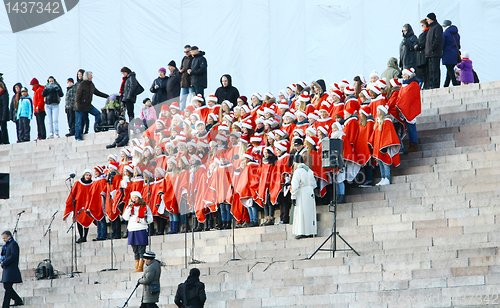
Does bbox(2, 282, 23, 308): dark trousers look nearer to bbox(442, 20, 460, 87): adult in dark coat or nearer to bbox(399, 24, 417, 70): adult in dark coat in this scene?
bbox(399, 24, 417, 70): adult in dark coat

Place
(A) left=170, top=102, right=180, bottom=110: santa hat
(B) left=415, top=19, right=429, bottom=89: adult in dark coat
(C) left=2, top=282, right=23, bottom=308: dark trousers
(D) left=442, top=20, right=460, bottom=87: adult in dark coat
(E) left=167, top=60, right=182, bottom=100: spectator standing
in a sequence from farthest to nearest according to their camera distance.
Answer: (E) left=167, top=60, right=182, bottom=100: spectator standing
(A) left=170, top=102, right=180, bottom=110: santa hat
(D) left=442, top=20, right=460, bottom=87: adult in dark coat
(B) left=415, top=19, right=429, bottom=89: adult in dark coat
(C) left=2, top=282, right=23, bottom=308: dark trousers

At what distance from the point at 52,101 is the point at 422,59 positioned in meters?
8.78

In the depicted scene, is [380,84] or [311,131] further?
[380,84]

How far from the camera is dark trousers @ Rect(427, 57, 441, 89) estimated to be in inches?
725

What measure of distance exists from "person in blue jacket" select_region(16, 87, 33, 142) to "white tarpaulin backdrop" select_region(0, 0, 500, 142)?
4579 mm

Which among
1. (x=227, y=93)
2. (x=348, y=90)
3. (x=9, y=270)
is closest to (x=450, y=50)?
(x=348, y=90)

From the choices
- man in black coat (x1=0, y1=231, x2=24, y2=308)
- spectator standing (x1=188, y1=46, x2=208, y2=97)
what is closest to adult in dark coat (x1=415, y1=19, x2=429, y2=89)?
spectator standing (x1=188, y1=46, x2=208, y2=97)

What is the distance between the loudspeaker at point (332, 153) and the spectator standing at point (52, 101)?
962cm

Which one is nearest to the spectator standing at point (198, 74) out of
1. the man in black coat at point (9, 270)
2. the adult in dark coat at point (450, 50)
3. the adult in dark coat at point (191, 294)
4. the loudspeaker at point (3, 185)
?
the adult in dark coat at point (450, 50)

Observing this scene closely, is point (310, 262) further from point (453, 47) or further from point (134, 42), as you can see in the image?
point (134, 42)

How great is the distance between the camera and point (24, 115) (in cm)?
2212

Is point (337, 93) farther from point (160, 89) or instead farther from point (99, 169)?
point (160, 89)

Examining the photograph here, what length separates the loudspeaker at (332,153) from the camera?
13.7 metres

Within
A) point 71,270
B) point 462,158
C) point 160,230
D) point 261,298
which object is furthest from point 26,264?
point 462,158
